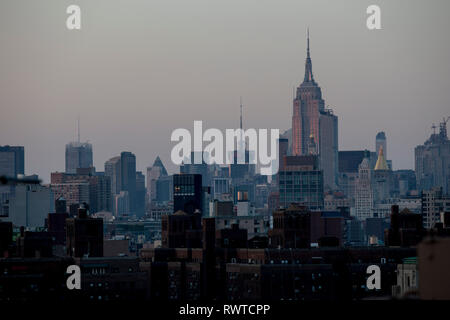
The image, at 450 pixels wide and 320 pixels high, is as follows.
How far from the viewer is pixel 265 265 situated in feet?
604

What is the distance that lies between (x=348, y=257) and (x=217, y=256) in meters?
16.6

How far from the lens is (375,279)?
598 feet
